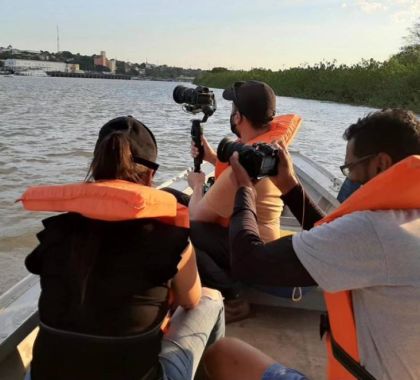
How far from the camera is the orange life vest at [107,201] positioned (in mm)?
1274

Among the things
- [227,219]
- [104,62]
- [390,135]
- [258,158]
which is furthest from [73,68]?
[390,135]

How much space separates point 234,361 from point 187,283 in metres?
0.31

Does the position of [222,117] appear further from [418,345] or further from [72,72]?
[72,72]

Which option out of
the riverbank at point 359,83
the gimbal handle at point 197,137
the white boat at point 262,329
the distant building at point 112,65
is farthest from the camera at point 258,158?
the distant building at point 112,65

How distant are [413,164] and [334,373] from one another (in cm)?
58

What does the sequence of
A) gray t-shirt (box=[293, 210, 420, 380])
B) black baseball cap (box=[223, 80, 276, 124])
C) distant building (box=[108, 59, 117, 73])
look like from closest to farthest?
gray t-shirt (box=[293, 210, 420, 380]) → black baseball cap (box=[223, 80, 276, 124]) → distant building (box=[108, 59, 117, 73])

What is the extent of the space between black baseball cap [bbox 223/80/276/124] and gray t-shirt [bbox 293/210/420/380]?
1323mm

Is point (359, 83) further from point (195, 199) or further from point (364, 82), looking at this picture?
point (195, 199)

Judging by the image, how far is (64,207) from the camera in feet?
4.37

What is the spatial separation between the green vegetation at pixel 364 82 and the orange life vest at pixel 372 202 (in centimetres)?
2028

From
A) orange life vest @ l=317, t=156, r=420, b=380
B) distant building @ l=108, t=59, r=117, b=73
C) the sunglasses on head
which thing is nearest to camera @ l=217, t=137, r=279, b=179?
the sunglasses on head

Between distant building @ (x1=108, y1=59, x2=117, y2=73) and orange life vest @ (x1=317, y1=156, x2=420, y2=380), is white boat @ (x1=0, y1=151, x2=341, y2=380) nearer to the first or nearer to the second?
orange life vest @ (x1=317, y1=156, x2=420, y2=380)

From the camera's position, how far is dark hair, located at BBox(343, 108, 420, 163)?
4.14 ft

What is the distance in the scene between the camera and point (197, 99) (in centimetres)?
302
